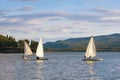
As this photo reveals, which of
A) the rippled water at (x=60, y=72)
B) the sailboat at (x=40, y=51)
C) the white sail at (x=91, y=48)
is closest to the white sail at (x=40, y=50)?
the sailboat at (x=40, y=51)

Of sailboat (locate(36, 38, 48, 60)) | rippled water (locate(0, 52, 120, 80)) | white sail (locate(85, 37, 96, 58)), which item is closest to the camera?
rippled water (locate(0, 52, 120, 80))

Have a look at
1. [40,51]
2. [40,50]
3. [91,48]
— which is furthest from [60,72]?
[40,51]

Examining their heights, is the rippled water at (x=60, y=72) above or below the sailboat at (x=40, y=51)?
below

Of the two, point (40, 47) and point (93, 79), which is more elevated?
point (40, 47)

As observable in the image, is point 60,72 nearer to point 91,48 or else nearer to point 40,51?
point 91,48

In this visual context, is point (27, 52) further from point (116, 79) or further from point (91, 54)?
point (116, 79)

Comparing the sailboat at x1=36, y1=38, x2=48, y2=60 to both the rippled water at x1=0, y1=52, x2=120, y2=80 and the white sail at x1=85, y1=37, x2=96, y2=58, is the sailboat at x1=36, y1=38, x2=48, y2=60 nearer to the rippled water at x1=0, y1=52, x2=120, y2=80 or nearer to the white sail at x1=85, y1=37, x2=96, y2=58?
the white sail at x1=85, y1=37, x2=96, y2=58

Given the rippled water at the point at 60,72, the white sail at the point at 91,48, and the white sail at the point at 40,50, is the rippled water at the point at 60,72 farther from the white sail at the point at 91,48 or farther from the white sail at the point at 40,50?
the white sail at the point at 40,50

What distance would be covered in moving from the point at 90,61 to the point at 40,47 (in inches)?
825

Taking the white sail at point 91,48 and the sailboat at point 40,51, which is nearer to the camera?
the white sail at point 91,48

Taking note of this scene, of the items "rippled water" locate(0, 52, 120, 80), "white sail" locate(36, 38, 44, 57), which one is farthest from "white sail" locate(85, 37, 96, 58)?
"rippled water" locate(0, 52, 120, 80)

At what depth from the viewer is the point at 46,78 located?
71.9 m

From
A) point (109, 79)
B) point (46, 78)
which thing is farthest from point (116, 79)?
point (46, 78)

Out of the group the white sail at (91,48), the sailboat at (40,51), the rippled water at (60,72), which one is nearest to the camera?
the rippled water at (60,72)
